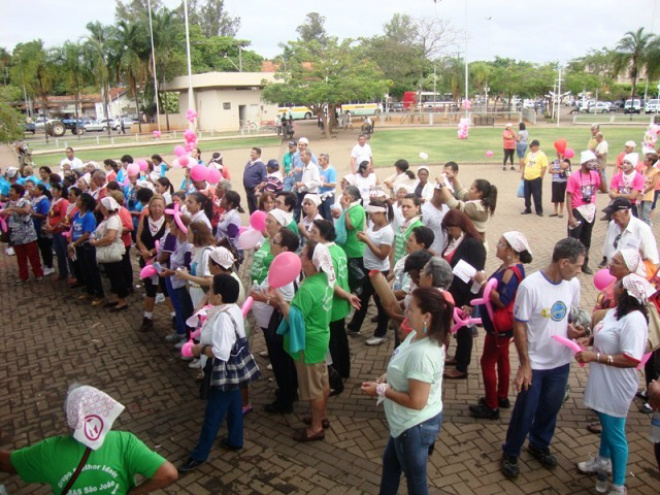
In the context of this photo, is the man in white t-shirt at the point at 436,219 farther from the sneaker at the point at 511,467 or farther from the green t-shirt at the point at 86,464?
the green t-shirt at the point at 86,464

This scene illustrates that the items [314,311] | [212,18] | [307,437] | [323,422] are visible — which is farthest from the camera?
[212,18]

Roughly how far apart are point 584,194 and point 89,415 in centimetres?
794

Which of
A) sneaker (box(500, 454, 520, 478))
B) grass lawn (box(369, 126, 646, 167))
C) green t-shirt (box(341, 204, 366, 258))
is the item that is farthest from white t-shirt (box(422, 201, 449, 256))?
grass lawn (box(369, 126, 646, 167))

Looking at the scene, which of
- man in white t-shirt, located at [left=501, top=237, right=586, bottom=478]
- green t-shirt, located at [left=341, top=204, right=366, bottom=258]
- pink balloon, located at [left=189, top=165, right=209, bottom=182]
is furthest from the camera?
pink balloon, located at [left=189, top=165, right=209, bottom=182]

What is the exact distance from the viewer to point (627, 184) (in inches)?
359

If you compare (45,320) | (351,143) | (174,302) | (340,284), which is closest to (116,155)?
(351,143)

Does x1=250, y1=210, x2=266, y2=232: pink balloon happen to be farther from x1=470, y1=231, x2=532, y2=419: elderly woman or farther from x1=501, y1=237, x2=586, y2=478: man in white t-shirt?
x1=501, y1=237, x2=586, y2=478: man in white t-shirt

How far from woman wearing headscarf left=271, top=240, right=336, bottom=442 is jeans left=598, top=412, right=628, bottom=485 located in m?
2.16

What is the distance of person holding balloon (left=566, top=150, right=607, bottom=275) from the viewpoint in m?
8.34

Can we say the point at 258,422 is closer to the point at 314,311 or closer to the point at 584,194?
the point at 314,311

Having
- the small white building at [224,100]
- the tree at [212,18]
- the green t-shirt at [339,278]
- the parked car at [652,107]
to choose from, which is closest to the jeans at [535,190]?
the green t-shirt at [339,278]

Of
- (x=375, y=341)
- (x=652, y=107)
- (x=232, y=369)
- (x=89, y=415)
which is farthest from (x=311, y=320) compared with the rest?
(x=652, y=107)

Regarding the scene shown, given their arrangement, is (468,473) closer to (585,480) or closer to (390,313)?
(585,480)

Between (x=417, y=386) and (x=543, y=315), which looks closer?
(x=417, y=386)
